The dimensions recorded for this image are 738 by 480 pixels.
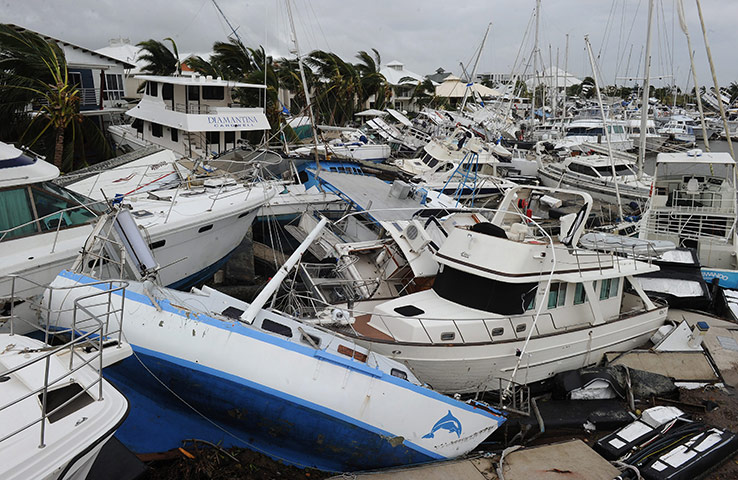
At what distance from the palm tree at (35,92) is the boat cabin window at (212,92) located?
428 centimetres

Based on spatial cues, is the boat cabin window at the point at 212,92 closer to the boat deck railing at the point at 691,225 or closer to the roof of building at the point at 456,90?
the boat deck railing at the point at 691,225

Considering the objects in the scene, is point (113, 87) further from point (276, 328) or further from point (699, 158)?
point (699, 158)

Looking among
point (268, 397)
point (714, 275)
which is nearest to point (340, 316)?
point (268, 397)

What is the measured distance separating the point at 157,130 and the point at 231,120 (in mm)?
3546

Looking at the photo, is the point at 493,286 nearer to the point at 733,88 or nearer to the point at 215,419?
the point at 215,419

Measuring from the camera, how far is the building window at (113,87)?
28570mm

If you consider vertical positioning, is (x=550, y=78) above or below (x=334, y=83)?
above

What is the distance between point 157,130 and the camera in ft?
65.1

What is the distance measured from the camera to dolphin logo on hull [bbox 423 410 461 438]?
684 centimetres

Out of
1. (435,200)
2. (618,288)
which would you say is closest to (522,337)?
(618,288)

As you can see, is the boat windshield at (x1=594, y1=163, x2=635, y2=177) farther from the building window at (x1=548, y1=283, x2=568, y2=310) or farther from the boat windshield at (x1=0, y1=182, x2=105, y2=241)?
the boat windshield at (x1=0, y1=182, x2=105, y2=241)

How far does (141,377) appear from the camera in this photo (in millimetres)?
6430

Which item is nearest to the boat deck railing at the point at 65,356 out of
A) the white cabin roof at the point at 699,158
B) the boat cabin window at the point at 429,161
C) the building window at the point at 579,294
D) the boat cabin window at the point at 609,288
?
the building window at the point at 579,294

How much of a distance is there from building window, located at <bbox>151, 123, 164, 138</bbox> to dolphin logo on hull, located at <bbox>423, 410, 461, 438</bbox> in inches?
662
